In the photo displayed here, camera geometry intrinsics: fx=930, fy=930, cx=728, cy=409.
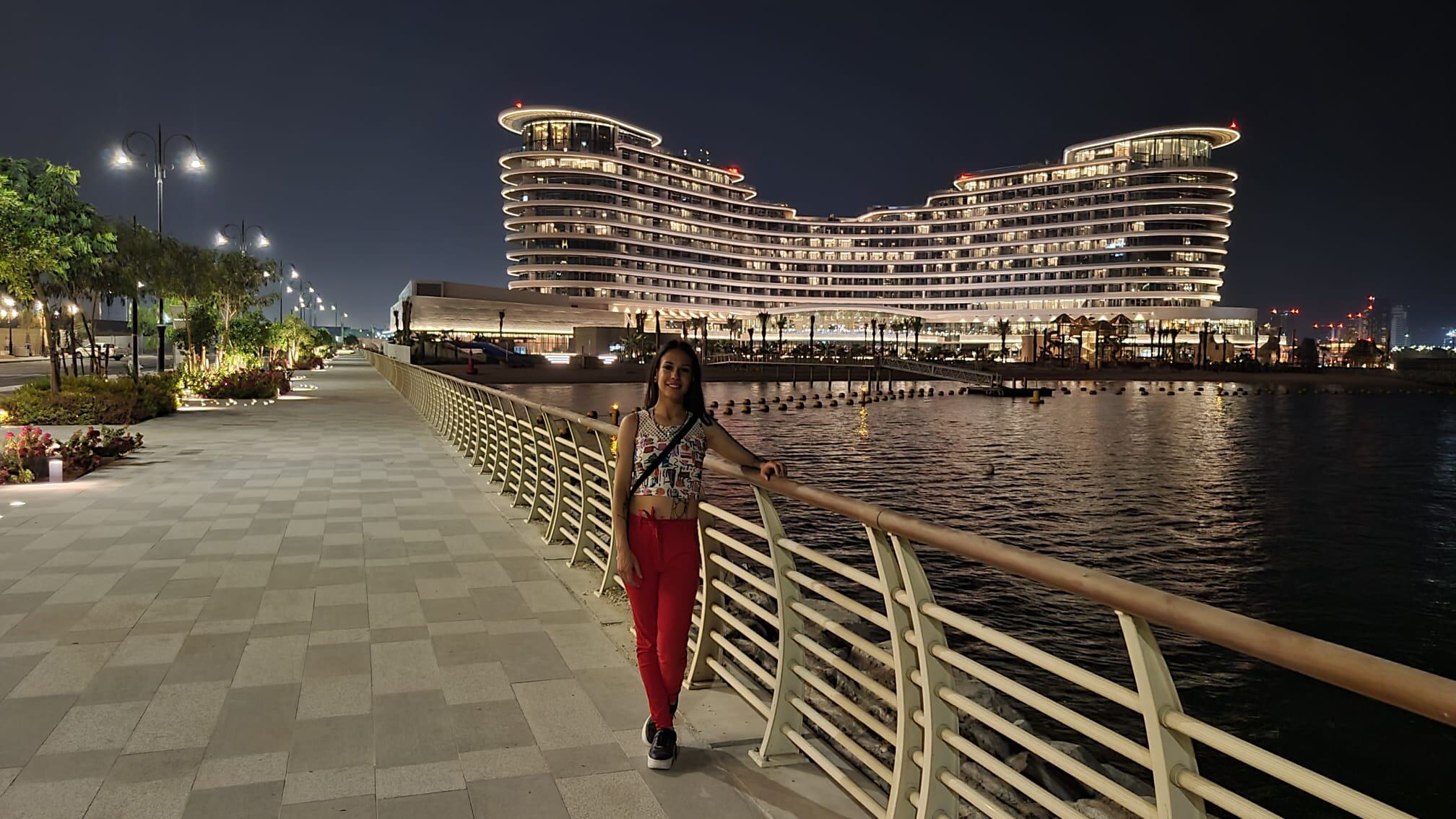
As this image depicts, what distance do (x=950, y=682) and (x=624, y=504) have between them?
156cm

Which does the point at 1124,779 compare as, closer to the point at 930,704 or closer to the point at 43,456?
the point at 930,704

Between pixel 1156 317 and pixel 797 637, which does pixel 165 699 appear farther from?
pixel 1156 317

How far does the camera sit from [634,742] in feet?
14.5

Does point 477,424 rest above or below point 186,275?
below

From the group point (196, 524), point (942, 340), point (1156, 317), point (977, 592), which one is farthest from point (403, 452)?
point (942, 340)

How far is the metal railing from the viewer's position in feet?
6.64

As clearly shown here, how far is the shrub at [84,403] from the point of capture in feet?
68.7

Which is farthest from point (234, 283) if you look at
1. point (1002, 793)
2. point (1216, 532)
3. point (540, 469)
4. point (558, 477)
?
point (1002, 793)

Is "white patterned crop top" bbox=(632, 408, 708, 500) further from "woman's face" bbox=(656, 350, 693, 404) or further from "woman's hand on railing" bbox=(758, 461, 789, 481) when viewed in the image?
"woman's hand on railing" bbox=(758, 461, 789, 481)

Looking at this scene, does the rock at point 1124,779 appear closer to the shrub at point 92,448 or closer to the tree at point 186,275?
the shrub at point 92,448

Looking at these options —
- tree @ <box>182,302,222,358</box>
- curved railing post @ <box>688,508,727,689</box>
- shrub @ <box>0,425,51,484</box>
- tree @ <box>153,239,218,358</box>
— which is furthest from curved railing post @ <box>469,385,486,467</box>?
tree @ <box>182,302,222,358</box>

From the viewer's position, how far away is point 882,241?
593 ft

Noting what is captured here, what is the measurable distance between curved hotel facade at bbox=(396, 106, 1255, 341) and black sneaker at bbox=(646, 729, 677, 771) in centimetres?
12167

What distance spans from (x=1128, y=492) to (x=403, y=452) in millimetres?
17118
